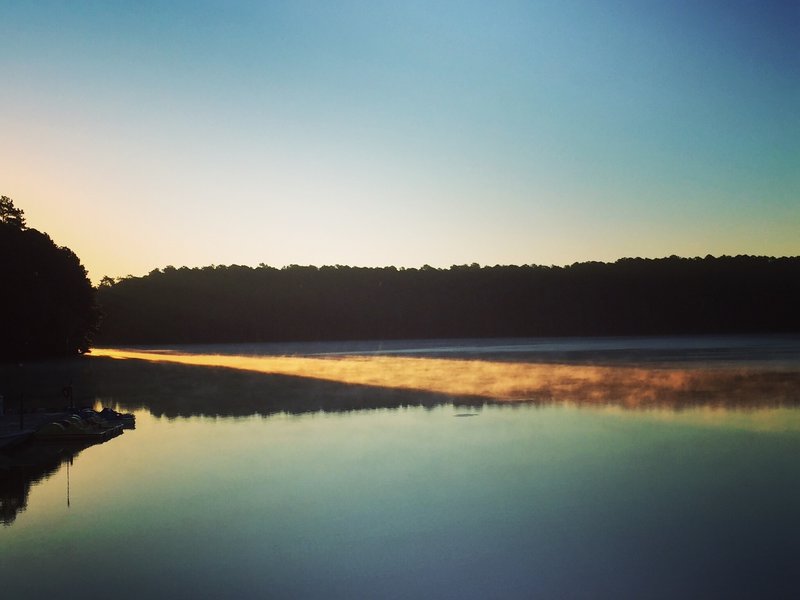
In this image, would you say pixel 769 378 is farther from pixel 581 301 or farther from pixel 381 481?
pixel 581 301

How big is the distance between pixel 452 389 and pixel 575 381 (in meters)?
6.89

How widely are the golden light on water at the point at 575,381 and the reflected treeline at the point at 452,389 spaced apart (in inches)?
1.7

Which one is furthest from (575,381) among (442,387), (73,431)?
(73,431)

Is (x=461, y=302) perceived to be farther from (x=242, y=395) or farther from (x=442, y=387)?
(x=242, y=395)

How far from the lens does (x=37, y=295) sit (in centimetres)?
6900

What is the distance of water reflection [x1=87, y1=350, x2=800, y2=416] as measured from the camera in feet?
96.9

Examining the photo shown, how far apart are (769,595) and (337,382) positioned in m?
32.8

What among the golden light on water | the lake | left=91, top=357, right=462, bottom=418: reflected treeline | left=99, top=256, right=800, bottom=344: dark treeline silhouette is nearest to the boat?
the lake

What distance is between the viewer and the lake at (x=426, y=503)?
398 inches

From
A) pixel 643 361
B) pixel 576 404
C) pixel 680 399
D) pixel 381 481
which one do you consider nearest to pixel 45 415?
pixel 381 481

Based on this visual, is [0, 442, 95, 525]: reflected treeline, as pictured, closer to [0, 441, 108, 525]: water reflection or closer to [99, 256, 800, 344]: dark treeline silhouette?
[0, 441, 108, 525]: water reflection

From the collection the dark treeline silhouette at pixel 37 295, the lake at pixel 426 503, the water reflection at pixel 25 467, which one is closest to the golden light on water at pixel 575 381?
the lake at pixel 426 503

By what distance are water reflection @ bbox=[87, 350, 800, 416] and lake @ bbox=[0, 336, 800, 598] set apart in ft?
1.95

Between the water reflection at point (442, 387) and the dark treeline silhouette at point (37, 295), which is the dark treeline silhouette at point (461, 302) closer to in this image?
the dark treeline silhouette at point (37, 295)
